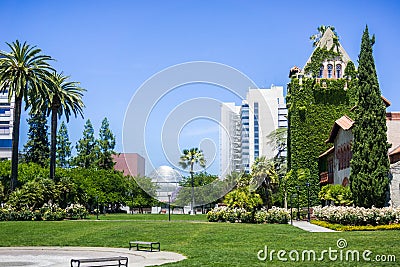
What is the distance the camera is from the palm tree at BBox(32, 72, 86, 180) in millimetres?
55525

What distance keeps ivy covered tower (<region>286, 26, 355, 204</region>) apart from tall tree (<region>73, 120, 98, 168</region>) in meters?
46.5

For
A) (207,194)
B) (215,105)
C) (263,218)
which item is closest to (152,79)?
(215,105)

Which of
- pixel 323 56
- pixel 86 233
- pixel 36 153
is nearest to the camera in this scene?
pixel 86 233

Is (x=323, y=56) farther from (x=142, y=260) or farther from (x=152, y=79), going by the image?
(x=142, y=260)

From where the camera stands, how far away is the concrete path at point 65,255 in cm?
1798

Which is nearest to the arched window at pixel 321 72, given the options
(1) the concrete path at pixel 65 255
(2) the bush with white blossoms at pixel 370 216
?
(2) the bush with white blossoms at pixel 370 216

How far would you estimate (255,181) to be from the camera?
62.4 meters

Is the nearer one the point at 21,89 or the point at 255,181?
the point at 21,89

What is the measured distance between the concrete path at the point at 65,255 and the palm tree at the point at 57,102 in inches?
1250

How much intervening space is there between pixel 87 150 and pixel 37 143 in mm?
8791

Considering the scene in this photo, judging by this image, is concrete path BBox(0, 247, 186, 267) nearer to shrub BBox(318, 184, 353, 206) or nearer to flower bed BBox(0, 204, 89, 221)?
flower bed BBox(0, 204, 89, 221)

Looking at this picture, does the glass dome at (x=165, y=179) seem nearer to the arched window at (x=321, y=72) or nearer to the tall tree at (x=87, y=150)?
the tall tree at (x=87, y=150)

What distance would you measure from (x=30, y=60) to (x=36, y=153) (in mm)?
38127

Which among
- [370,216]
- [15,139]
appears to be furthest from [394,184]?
[15,139]
